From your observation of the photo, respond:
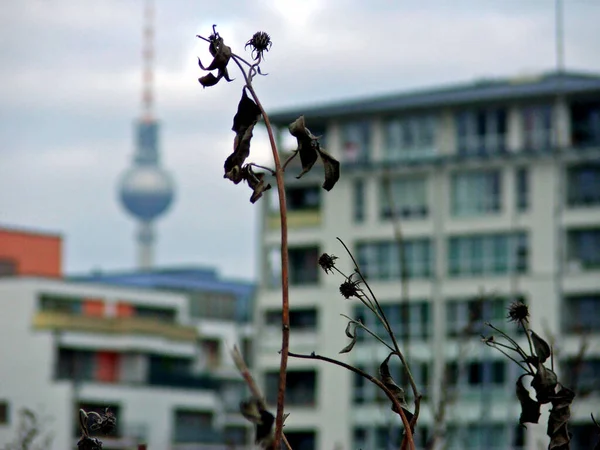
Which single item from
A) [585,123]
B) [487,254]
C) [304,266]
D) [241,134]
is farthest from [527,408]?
[304,266]

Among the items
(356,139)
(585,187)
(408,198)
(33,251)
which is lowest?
(585,187)

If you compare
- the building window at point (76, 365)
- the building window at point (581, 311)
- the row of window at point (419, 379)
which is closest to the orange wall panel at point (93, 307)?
the building window at point (76, 365)

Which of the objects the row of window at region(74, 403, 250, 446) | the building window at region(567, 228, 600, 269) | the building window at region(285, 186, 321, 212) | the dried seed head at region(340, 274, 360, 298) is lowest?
the dried seed head at region(340, 274, 360, 298)

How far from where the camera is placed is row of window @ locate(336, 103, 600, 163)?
68.2m

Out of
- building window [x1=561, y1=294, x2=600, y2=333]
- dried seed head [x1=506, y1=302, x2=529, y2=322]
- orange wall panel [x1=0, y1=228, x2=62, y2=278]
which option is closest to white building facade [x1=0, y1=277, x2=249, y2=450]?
orange wall panel [x1=0, y1=228, x2=62, y2=278]

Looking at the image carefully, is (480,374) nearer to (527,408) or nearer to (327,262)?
(527,408)

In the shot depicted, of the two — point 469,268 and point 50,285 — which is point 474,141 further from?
point 50,285

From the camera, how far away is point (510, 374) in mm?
66250

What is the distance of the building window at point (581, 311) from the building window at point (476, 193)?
5174 mm

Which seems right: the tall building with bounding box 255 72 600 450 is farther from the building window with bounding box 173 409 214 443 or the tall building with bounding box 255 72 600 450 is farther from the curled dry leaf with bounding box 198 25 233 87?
the curled dry leaf with bounding box 198 25 233 87

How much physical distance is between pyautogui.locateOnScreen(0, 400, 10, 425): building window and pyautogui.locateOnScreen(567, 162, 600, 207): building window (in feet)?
98.3

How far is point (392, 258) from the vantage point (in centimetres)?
7244

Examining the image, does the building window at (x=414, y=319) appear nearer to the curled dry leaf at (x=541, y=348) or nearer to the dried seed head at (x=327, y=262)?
the curled dry leaf at (x=541, y=348)

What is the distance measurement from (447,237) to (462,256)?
1.07 meters
